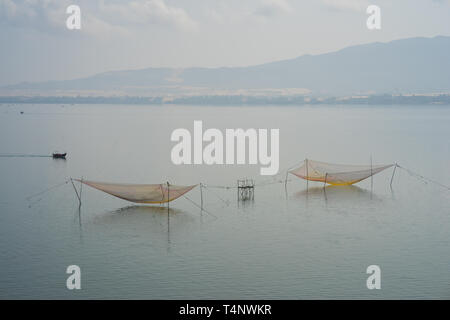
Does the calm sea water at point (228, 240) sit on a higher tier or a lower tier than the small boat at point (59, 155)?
lower

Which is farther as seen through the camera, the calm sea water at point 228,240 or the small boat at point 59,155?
the small boat at point 59,155

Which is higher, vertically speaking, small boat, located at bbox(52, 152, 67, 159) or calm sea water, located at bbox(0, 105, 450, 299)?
small boat, located at bbox(52, 152, 67, 159)

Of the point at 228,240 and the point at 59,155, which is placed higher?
the point at 59,155

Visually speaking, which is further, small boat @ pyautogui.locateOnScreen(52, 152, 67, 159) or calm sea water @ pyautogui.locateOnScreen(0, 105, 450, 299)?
small boat @ pyautogui.locateOnScreen(52, 152, 67, 159)

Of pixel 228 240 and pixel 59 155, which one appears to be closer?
pixel 228 240

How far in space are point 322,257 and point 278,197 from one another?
27.3 feet

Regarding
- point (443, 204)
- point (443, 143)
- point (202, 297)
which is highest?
point (443, 143)

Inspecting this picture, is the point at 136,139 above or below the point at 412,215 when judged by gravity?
above

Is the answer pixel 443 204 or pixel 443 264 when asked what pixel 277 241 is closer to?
pixel 443 264

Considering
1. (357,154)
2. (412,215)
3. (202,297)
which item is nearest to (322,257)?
(202,297)

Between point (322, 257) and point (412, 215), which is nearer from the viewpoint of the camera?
point (322, 257)

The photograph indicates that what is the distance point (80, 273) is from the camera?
16062 mm

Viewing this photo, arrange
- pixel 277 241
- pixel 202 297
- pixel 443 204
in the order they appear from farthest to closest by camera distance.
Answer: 1. pixel 443 204
2. pixel 277 241
3. pixel 202 297

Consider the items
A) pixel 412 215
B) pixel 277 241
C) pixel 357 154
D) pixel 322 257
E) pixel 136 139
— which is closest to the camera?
pixel 322 257
